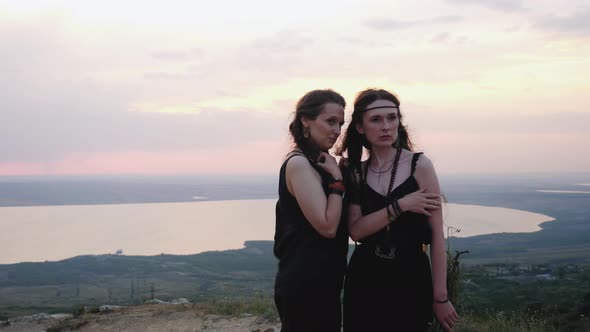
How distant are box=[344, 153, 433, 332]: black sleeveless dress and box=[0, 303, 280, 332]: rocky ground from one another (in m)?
5.52

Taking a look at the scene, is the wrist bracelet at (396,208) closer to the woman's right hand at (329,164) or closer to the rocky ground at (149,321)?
the woman's right hand at (329,164)

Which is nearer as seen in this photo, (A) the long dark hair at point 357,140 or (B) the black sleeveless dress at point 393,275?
(B) the black sleeveless dress at point 393,275

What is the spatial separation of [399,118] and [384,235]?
2.14 ft

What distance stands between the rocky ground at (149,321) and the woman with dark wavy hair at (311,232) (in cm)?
563

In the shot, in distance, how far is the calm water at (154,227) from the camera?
74188 millimetres

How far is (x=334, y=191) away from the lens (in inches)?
102

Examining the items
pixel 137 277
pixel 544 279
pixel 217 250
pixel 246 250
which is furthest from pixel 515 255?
pixel 137 277

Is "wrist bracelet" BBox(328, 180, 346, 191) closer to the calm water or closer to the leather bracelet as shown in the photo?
the leather bracelet

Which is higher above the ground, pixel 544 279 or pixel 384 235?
pixel 384 235

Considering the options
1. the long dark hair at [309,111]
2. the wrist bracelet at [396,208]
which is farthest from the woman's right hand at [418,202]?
the long dark hair at [309,111]

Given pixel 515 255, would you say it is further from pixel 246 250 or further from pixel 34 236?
pixel 34 236

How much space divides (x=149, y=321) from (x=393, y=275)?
760 centimetres

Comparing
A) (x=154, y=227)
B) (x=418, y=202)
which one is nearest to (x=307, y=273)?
(x=418, y=202)

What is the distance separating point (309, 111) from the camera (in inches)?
106
